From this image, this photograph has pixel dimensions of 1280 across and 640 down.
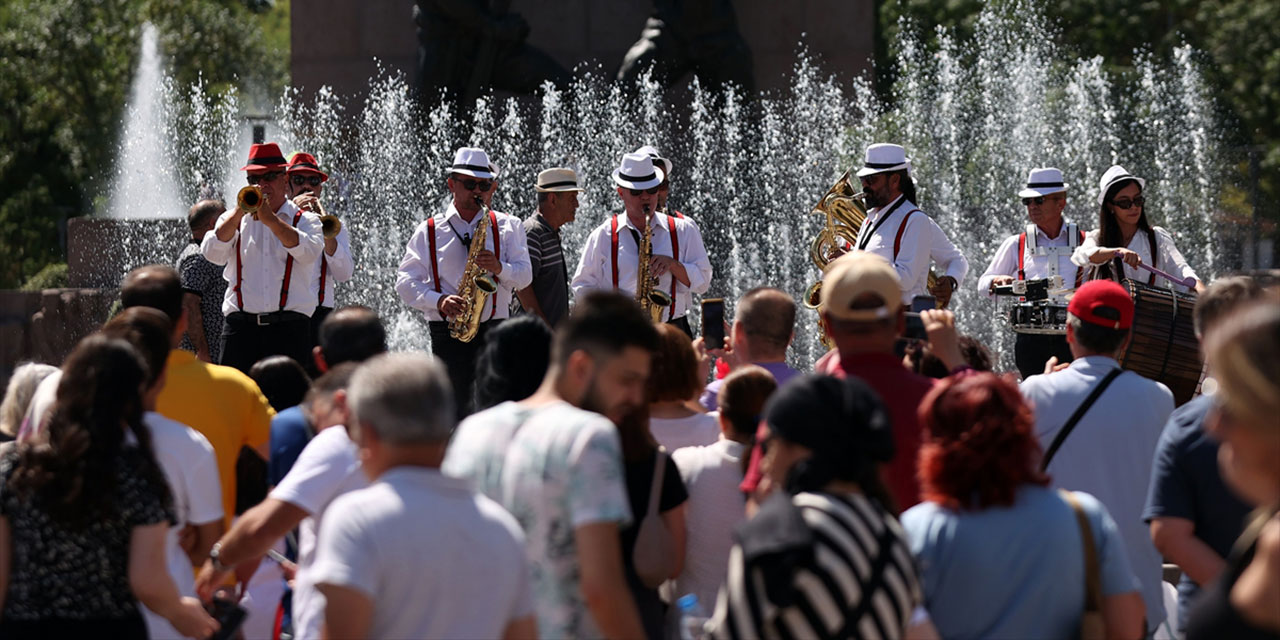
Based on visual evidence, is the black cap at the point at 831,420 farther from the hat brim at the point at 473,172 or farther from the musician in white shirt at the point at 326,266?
the musician in white shirt at the point at 326,266

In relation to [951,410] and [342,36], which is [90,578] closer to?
[951,410]

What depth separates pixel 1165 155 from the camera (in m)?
20.8

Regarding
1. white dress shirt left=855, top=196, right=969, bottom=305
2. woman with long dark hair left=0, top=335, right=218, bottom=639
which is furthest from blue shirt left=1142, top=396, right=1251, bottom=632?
white dress shirt left=855, top=196, right=969, bottom=305

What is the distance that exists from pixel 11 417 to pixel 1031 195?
19.9 ft

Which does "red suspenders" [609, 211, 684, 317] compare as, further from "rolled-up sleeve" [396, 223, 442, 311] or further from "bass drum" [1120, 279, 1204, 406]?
"bass drum" [1120, 279, 1204, 406]

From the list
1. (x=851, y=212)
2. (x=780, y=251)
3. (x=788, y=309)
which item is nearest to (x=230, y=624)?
(x=788, y=309)

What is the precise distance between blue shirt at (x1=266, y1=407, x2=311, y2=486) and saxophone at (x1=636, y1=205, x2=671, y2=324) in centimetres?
438

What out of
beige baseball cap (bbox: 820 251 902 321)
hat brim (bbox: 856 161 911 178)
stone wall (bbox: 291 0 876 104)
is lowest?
beige baseball cap (bbox: 820 251 902 321)

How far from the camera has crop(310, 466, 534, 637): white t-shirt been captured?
3.50 meters

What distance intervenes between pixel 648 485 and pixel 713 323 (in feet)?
9.91

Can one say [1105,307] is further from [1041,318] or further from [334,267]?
[334,267]

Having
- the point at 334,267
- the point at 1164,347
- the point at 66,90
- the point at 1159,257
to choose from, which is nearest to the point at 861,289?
the point at 1164,347

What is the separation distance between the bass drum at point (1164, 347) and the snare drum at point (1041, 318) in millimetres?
964

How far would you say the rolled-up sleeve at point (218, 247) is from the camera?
8.95 meters
